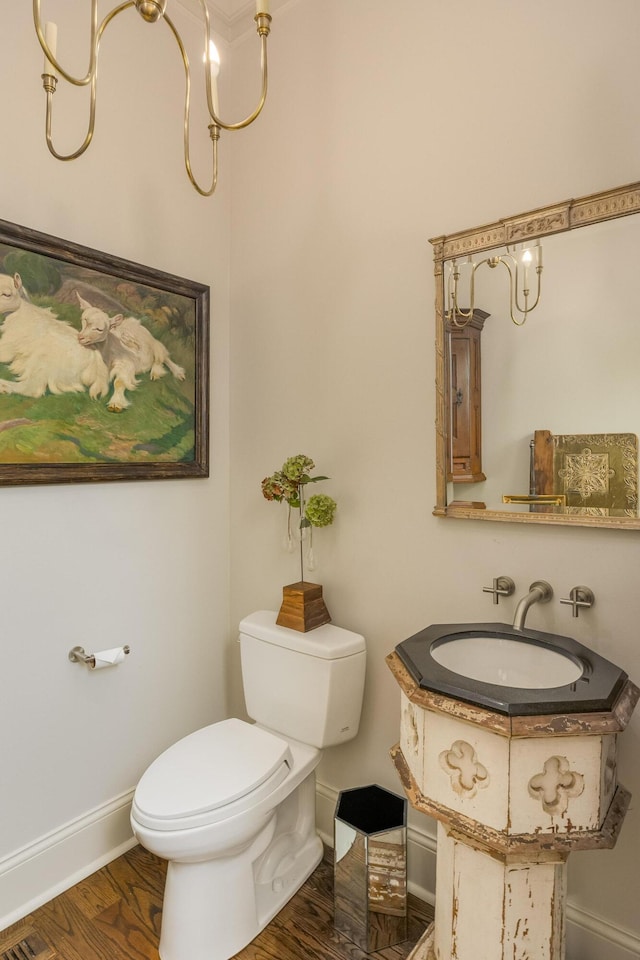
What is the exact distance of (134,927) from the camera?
1.60 meters

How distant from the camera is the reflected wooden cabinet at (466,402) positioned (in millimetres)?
1584

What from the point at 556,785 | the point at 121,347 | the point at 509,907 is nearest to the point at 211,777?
the point at 509,907

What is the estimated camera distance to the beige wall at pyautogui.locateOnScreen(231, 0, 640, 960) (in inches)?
54.9

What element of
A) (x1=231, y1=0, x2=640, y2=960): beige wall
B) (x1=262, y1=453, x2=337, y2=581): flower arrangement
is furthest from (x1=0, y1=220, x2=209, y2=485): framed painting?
(x1=262, y1=453, x2=337, y2=581): flower arrangement

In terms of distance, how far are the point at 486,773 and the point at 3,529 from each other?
142 cm

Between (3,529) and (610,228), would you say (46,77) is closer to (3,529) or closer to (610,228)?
(3,529)

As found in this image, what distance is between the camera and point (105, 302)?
1.82 meters

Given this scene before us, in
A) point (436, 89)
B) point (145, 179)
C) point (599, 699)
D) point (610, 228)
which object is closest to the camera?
point (599, 699)

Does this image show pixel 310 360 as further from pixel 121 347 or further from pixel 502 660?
pixel 502 660

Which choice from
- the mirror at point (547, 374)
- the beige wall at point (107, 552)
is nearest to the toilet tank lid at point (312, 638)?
the beige wall at point (107, 552)

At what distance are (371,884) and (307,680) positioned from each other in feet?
1.87

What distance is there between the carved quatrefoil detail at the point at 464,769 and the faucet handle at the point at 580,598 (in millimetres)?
532

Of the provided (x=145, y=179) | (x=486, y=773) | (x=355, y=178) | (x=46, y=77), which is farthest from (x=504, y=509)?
(x=145, y=179)

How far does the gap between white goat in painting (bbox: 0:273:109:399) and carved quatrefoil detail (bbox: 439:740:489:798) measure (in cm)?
148
